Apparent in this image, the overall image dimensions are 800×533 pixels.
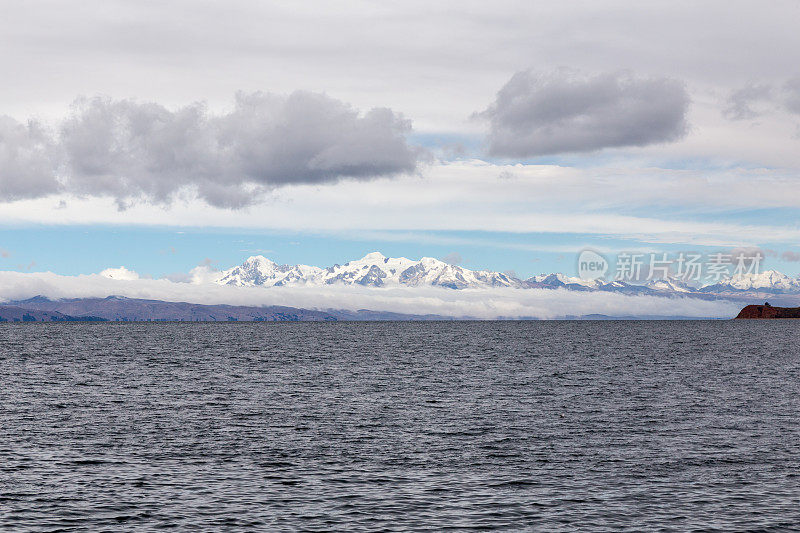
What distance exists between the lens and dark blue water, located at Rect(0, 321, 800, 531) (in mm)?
30484

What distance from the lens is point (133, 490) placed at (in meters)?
34.2

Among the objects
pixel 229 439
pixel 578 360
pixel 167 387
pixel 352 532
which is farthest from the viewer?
pixel 578 360

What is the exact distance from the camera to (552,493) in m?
34.2

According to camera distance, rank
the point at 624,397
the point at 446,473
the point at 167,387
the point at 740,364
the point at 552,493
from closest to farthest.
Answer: the point at 552,493
the point at 446,473
the point at 624,397
the point at 167,387
the point at 740,364

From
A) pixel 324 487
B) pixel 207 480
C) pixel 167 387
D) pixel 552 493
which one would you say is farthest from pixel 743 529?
pixel 167 387

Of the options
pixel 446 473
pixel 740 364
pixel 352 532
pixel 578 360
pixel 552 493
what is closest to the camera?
pixel 352 532

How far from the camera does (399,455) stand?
42.5 m

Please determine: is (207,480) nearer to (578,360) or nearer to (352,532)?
(352,532)

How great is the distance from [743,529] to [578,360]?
337 feet

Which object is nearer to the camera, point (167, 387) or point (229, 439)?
point (229, 439)

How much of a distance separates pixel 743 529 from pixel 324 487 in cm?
1813

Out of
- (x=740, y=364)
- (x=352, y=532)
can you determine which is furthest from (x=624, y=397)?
(x=740, y=364)

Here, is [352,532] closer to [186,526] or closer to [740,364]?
[186,526]

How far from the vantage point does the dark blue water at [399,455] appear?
30484 millimetres
